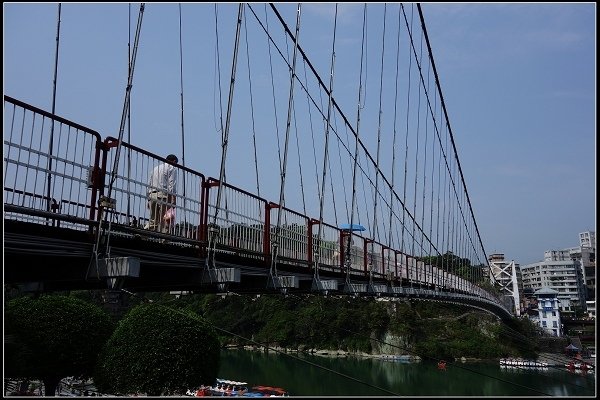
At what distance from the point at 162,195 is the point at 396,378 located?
25.1 meters

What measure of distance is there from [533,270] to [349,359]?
5987 centimetres

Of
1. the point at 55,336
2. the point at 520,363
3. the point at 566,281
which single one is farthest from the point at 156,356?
the point at 566,281

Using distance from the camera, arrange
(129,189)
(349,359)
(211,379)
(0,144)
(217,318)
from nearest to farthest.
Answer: (0,144), (129,189), (211,379), (349,359), (217,318)

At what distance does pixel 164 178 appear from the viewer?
4.10 m

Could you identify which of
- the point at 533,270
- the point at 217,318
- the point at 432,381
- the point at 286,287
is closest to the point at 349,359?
the point at 432,381

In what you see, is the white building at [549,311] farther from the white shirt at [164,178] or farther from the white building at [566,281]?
the white shirt at [164,178]

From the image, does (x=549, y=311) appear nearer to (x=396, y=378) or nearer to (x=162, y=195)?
(x=396, y=378)

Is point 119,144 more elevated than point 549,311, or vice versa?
point 119,144

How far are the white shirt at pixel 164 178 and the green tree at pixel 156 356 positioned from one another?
660 cm

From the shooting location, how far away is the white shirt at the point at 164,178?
4043 millimetres

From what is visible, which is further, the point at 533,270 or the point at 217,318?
the point at 533,270

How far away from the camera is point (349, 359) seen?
3384 centimetres

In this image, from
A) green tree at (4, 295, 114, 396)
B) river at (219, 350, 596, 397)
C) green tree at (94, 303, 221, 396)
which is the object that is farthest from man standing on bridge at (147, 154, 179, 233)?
river at (219, 350, 596, 397)

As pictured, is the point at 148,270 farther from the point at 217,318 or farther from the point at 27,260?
the point at 217,318
